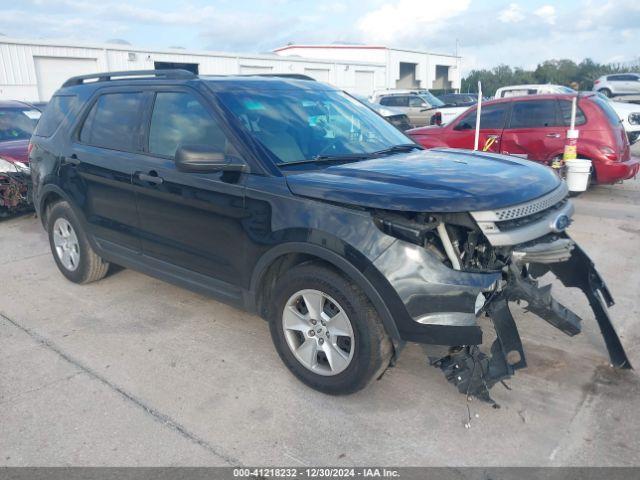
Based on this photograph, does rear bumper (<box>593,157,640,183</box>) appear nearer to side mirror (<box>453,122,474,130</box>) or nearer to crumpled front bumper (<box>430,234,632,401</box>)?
side mirror (<box>453,122,474,130</box>)

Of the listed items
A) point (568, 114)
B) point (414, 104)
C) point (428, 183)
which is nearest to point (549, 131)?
point (568, 114)

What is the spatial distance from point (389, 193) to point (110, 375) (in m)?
2.23

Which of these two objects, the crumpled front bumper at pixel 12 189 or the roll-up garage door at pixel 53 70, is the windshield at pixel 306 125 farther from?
the roll-up garage door at pixel 53 70

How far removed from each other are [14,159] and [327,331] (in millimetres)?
6486

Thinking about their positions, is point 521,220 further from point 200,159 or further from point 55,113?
point 55,113

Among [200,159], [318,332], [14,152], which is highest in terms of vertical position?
[200,159]

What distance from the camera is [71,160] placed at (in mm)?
4750

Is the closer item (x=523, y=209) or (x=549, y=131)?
(x=523, y=209)

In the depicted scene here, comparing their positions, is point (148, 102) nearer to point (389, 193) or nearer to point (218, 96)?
point (218, 96)

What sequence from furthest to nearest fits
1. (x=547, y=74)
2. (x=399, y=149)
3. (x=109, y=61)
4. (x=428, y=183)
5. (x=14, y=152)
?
(x=547, y=74)
(x=109, y=61)
(x=14, y=152)
(x=399, y=149)
(x=428, y=183)

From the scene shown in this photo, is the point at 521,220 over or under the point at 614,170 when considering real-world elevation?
over

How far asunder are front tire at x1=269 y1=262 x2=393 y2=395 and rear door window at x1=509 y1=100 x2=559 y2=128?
6.88 m

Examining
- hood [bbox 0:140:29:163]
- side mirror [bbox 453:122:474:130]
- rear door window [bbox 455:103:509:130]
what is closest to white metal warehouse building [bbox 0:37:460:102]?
hood [bbox 0:140:29:163]

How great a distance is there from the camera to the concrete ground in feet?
9.24
